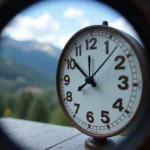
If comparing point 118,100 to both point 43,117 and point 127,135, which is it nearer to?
point 127,135

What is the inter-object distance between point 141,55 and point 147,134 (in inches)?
5.2

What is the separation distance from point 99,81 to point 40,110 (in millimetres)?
2461

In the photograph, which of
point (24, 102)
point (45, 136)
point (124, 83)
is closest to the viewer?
point (124, 83)

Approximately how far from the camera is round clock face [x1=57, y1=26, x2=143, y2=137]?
1.22 feet

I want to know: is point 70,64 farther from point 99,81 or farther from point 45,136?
point 45,136

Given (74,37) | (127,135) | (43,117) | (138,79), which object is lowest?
(43,117)

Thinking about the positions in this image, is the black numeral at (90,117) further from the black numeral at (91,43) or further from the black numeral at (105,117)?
the black numeral at (91,43)

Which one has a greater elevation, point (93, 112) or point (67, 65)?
point (67, 65)

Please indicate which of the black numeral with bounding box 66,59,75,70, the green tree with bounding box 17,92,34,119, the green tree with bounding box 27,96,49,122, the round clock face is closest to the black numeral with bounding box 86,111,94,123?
the round clock face

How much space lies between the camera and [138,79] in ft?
1.17

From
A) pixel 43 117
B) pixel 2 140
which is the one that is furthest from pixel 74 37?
pixel 43 117

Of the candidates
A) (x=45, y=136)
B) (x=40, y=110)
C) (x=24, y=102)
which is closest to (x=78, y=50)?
(x=45, y=136)

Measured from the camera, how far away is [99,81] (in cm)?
42

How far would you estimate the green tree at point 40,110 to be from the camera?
2.67 m
